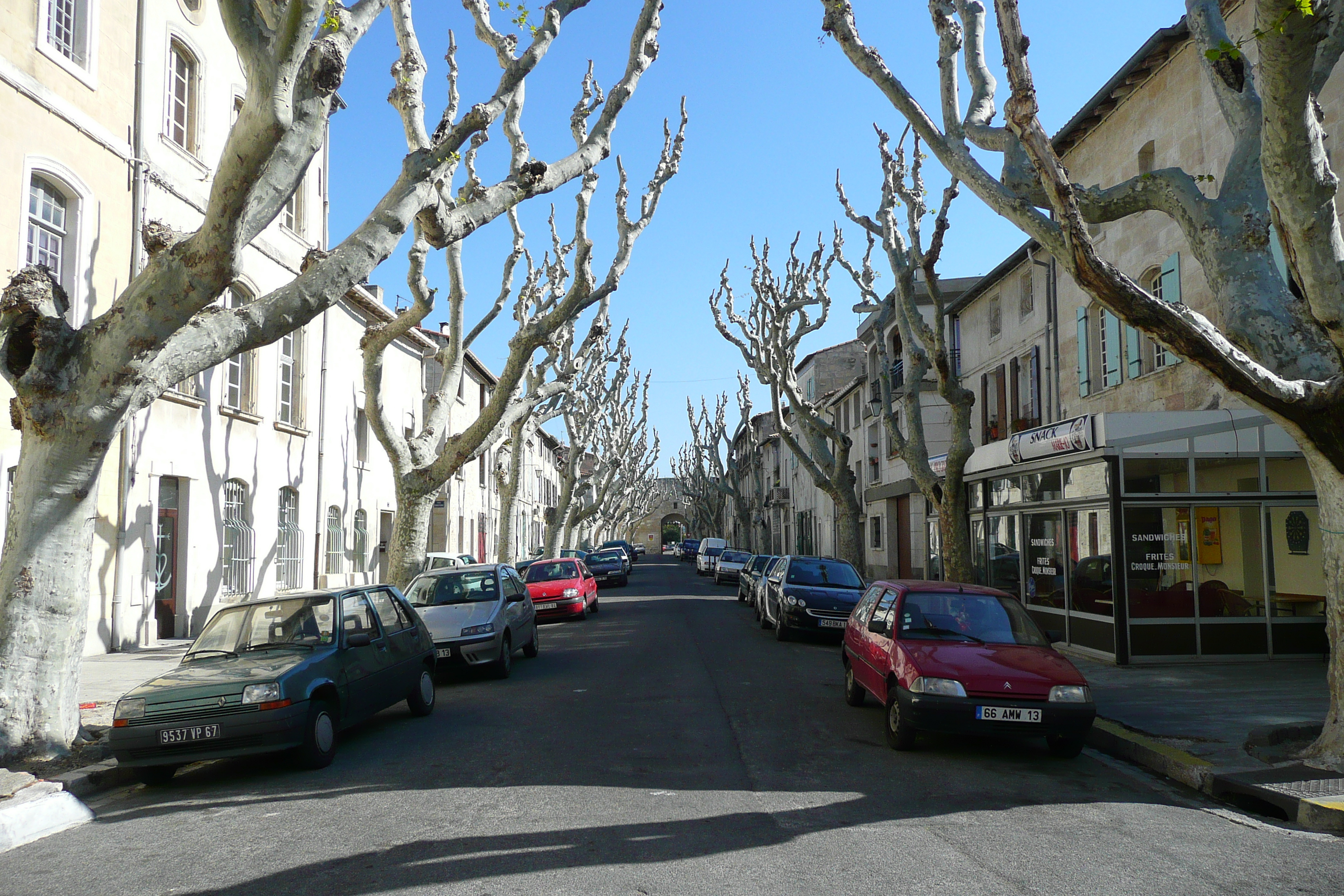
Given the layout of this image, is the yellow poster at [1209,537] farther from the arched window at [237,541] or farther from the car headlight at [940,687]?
the arched window at [237,541]

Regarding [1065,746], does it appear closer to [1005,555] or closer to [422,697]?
[422,697]

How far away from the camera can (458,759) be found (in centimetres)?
807

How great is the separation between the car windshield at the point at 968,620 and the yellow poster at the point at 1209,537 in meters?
6.25

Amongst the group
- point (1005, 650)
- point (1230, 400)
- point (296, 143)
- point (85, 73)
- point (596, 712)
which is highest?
point (85, 73)

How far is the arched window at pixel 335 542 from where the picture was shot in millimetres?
25234

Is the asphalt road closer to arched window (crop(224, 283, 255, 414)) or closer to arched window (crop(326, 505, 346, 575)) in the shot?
arched window (crop(224, 283, 255, 414))

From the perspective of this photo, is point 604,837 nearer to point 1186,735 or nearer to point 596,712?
point 596,712

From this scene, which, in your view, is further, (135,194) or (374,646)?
(135,194)

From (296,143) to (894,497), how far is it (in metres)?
31.1

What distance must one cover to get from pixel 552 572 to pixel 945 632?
1594cm

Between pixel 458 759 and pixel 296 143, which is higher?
pixel 296 143

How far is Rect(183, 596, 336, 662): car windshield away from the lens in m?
8.72

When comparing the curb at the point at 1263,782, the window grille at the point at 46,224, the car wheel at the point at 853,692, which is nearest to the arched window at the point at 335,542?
the window grille at the point at 46,224


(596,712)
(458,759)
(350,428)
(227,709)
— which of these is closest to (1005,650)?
(596,712)
